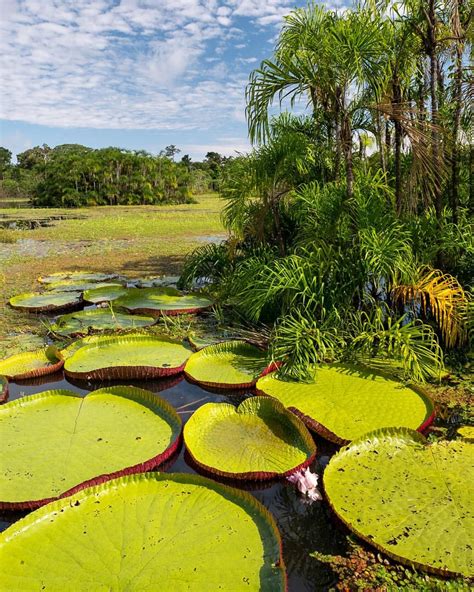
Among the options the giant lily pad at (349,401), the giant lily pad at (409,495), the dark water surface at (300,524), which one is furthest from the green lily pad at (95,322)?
the giant lily pad at (409,495)

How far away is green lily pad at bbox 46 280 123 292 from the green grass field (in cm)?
38

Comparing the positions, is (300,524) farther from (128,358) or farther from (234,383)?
(128,358)

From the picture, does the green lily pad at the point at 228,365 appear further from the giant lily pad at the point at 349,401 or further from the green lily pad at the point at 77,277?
the green lily pad at the point at 77,277

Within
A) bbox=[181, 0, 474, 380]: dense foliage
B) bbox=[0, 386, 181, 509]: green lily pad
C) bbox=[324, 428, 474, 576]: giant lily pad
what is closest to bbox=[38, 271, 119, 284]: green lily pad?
bbox=[181, 0, 474, 380]: dense foliage

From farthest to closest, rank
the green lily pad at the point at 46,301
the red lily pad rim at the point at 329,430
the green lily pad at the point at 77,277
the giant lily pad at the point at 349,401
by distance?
1. the green lily pad at the point at 77,277
2. the green lily pad at the point at 46,301
3. the giant lily pad at the point at 349,401
4. the red lily pad rim at the point at 329,430

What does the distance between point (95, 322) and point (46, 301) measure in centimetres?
132

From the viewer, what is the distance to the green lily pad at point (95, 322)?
192 inches

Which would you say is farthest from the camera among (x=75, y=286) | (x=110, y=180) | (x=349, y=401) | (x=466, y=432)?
(x=110, y=180)

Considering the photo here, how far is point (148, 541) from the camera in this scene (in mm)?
1900

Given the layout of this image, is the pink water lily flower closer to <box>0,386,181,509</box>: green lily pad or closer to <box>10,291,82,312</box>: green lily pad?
<box>0,386,181,509</box>: green lily pad

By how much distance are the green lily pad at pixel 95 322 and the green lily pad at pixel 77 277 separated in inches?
81.7

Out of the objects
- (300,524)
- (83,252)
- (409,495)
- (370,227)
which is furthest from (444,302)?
(83,252)

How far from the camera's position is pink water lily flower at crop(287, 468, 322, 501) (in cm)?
239

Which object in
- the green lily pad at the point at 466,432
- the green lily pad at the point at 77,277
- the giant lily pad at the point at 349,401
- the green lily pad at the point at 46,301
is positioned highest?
the green lily pad at the point at 77,277
